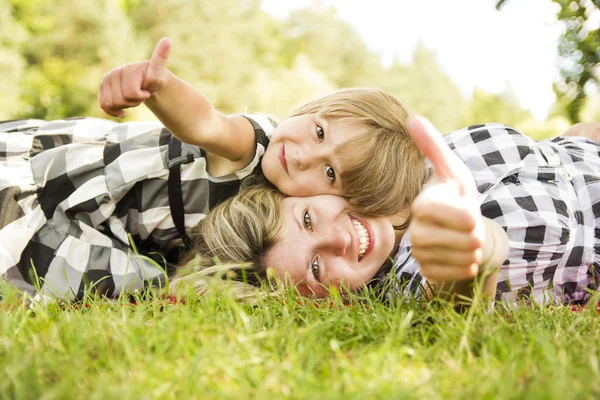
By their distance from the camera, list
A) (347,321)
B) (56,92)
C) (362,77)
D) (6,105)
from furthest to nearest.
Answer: (362,77) < (56,92) < (6,105) < (347,321)

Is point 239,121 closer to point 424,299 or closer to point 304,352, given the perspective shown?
point 424,299

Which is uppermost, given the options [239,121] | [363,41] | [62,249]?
[363,41]

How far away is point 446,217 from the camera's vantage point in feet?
3.67

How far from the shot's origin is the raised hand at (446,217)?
3.67 feet

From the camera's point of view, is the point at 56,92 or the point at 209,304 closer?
the point at 209,304

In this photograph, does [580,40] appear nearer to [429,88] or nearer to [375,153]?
[375,153]

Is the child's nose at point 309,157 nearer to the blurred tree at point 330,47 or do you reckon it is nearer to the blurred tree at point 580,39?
the blurred tree at point 580,39

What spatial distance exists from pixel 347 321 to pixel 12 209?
1762 mm

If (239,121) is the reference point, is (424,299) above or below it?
below

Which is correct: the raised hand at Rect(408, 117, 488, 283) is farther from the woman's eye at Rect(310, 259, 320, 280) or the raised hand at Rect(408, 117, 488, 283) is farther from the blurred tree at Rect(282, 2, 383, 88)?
the blurred tree at Rect(282, 2, 383, 88)

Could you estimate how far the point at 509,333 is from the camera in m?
1.23

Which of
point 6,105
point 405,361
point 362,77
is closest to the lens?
point 405,361

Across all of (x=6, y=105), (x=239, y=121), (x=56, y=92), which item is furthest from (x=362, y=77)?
(x=239, y=121)

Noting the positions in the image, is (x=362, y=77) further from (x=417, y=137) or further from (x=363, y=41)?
(x=417, y=137)
